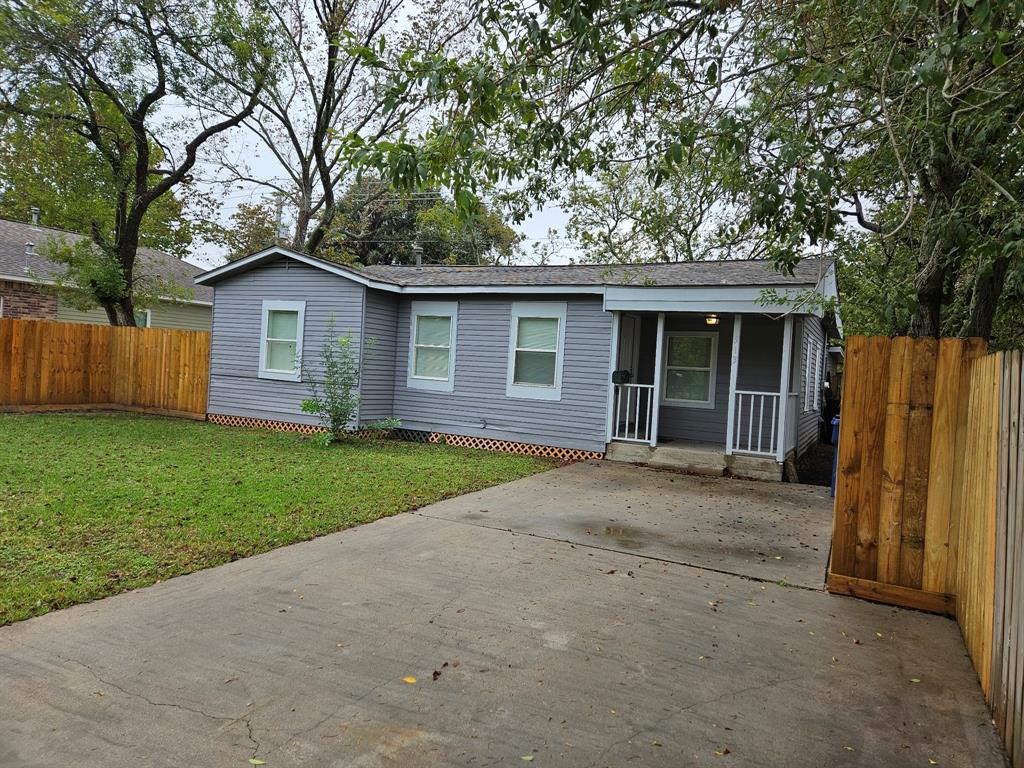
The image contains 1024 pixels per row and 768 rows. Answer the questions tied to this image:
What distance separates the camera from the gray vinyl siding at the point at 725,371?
10938mm

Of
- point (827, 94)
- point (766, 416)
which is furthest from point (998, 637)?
point (766, 416)

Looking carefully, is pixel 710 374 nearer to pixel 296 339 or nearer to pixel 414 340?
pixel 414 340

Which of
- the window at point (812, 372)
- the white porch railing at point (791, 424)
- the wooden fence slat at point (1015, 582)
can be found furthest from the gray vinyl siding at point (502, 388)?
the wooden fence slat at point (1015, 582)

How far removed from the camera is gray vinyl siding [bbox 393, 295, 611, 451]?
11078mm

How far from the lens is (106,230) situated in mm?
19359

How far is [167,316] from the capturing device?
74.0 ft

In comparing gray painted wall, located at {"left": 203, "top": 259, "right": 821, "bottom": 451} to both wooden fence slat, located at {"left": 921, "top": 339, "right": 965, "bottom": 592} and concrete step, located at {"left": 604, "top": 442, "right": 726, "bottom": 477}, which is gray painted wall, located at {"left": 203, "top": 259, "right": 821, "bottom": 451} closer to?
concrete step, located at {"left": 604, "top": 442, "right": 726, "bottom": 477}

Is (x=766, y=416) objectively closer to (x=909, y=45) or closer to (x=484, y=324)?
(x=484, y=324)

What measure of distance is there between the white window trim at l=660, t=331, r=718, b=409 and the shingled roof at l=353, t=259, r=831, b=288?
1.16 metres

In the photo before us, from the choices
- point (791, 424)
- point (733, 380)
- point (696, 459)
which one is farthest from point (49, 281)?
point (791, 424)

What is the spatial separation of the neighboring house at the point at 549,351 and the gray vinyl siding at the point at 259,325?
0.10 ft

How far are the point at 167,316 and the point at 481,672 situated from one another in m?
23.1

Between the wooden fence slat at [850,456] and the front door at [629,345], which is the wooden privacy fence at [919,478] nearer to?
the wooden fence slat at [850,456]

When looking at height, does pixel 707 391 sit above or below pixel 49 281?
below
